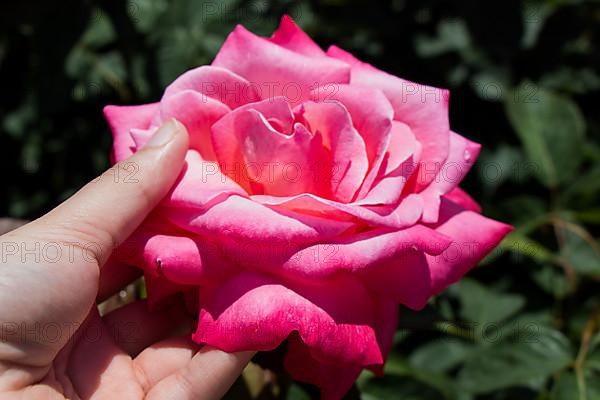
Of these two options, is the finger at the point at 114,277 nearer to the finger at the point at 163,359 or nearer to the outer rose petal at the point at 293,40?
the finger at the point at 163,359

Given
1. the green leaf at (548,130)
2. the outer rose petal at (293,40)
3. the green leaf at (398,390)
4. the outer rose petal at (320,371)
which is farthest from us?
the green leaf at (548,130)

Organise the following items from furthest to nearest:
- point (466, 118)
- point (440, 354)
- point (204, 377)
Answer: point (466, 118), point (440, 354), point (204, 377)

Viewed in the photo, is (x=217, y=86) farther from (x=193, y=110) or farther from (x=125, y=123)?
(x=125, y=123)

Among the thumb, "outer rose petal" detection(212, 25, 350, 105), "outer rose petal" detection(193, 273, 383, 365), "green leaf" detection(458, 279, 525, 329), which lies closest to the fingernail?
the thumb

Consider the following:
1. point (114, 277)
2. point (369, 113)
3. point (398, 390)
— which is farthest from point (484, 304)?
point (114, 277)

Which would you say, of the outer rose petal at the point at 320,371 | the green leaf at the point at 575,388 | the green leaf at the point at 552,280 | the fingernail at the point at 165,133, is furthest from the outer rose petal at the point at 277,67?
the green leaf at the point at 552,280

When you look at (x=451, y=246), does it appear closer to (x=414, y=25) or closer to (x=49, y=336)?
(x=49, y=336)
